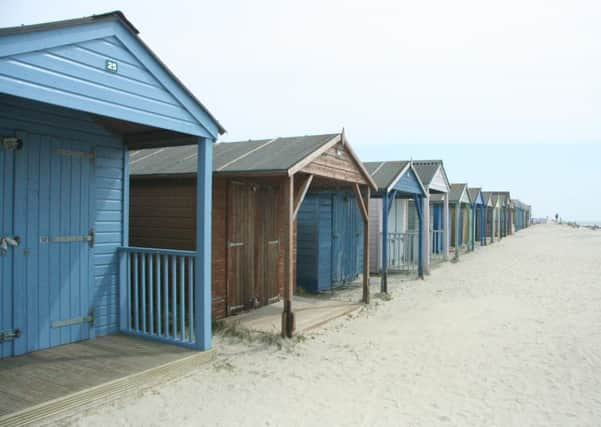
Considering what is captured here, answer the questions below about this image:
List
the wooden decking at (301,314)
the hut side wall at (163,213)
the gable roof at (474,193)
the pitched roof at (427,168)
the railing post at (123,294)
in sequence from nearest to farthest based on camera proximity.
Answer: the railing post at (123,294) → the wooden decking at (301,314) → the hut side wall at (163,213) → the pitched roof at (427,168) → the gable roof at (474,193)

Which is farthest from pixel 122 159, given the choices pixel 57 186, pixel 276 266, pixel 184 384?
pixel 276 266

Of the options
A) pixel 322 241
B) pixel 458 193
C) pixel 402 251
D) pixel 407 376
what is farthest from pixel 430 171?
pixel 407 376

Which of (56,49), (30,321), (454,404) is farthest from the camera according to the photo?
(30,321)

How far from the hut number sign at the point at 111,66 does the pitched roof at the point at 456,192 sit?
18329mm

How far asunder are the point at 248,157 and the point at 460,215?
19.8 m

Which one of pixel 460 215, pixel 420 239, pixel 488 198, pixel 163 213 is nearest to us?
pixel 163 213

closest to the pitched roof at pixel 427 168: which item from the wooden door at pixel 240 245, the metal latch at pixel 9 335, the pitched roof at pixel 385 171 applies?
the pitched roof at pixel 385 171

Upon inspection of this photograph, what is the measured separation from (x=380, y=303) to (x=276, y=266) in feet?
7.38

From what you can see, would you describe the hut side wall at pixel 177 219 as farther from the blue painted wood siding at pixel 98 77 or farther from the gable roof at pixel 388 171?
the gable roof at pixel 388 171

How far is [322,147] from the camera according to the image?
7316mm

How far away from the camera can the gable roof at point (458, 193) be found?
20.9 m

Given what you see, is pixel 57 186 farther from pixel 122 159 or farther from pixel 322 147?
pixel 322 147

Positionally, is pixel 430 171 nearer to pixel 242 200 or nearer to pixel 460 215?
pixel 242 200

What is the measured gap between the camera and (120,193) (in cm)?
599
